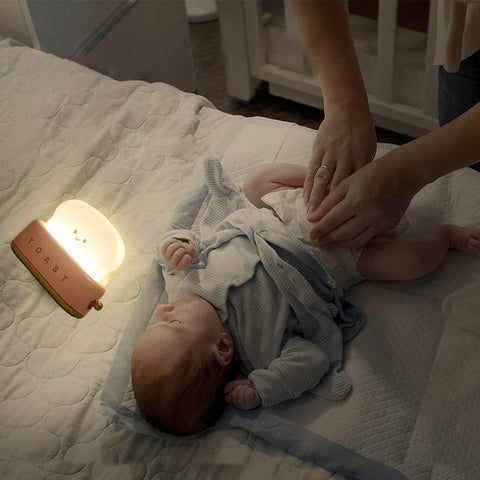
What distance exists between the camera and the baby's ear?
1071 mm

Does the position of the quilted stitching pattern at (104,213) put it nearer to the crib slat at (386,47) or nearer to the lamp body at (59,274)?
the lamp body at (59,274)

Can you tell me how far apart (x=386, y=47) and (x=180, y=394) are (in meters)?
1.22

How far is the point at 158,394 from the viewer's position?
39.8 inches

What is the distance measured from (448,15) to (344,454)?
2.52ft

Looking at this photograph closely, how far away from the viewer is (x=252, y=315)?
1143 mm

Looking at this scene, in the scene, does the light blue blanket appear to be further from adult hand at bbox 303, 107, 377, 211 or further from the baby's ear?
adult hand at bbox 303, 107, 377, 211

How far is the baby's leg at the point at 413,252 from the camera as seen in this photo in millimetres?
1159

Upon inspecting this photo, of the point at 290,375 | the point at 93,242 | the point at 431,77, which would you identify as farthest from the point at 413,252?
the point at 431,77

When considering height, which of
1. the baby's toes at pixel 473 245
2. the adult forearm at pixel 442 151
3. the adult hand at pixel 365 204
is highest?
the adult forearm at pixel 442 151

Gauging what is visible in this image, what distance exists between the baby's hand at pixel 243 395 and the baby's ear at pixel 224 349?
40 millimetres

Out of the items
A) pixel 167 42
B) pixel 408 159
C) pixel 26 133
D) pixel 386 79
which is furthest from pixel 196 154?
pixel 167 42

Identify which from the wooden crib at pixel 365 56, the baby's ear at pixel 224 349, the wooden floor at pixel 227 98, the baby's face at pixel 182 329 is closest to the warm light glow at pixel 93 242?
the baby's face at pixel 182 329

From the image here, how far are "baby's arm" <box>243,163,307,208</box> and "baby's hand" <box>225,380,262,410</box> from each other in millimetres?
413

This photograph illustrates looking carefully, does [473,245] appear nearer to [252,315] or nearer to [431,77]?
[252,315]
